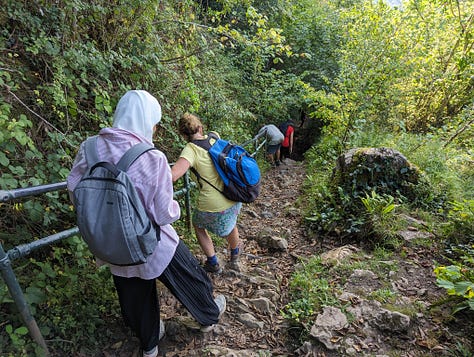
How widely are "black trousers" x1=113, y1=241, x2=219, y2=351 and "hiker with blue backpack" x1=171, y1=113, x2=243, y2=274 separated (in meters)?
0.71

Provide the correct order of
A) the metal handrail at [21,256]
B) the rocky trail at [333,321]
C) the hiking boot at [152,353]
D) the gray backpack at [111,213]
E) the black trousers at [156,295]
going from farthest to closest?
the rocky trail at [333,321]
the hiking boot at [152,353]
the black trousers at [156,295]
the metal handrail at [21,256]
the gray backpack at [111,213]

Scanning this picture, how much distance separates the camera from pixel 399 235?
11.7 feet

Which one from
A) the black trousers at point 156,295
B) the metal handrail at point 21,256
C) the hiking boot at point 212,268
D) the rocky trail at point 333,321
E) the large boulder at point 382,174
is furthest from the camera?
the large boulder at point 382,174

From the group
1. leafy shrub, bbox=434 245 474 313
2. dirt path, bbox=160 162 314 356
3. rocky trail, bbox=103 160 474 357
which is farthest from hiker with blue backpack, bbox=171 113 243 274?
leafy shrub, bbox=434 245 474 313

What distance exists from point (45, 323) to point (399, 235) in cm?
394

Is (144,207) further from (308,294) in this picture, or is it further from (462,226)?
(462,226)

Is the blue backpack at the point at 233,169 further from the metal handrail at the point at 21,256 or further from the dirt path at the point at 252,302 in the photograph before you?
the metal handrail at the point at 21,256

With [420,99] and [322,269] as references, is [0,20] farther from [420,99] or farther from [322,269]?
[420,99]

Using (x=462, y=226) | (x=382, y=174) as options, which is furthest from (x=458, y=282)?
(x=382, y=174)

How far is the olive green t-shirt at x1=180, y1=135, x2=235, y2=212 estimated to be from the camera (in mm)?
2494

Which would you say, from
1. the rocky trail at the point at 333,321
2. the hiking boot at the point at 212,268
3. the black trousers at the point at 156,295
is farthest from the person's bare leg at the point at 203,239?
the black trousers at the point at 156,295

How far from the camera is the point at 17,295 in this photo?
1582mm

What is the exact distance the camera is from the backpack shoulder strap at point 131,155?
145 centimetres

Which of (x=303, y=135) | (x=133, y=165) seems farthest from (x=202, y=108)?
(x=303, y=135)
